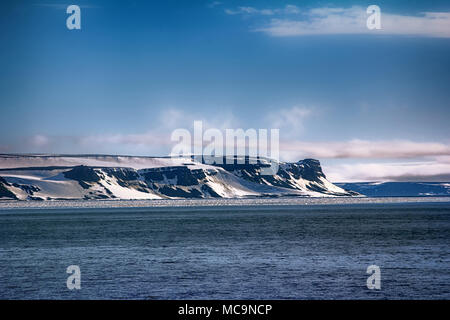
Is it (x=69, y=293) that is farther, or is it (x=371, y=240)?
(x=371, y=240)

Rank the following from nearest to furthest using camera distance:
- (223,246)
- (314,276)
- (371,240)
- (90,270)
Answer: (314,276) < (90,270) < (223,246) < (371,240)

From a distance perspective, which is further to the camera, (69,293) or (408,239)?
(408,239)

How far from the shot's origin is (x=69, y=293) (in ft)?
99.8

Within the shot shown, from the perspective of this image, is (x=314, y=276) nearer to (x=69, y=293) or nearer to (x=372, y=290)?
(x=372, y=290)

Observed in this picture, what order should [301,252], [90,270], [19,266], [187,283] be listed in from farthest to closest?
[301,252] < [19,266] < [90,270] < [187,283]

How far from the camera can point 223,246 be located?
56.2 m
